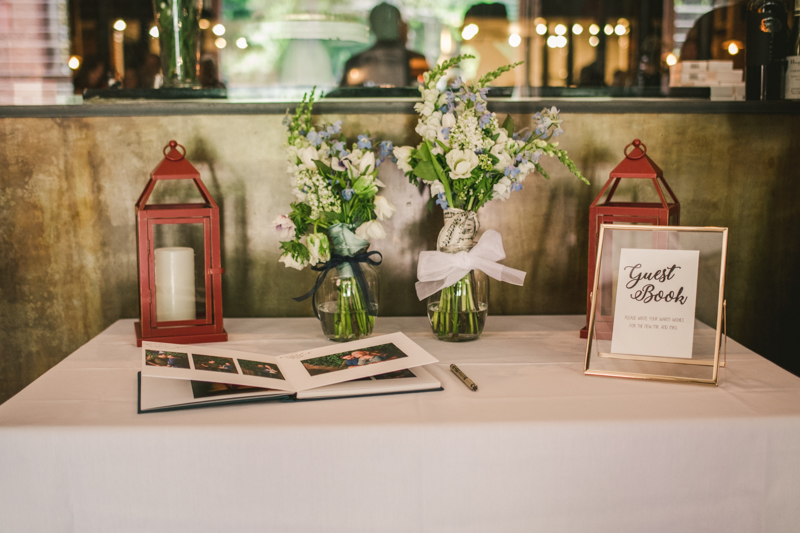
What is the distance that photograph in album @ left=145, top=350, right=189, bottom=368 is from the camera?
34.3 inches

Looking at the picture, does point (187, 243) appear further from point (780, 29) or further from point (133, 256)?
point (780, 29)

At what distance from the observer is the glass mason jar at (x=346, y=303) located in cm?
113

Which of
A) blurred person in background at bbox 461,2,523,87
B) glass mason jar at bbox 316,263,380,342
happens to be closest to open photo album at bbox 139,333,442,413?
glass mason jar at bbox 316,263,380,342

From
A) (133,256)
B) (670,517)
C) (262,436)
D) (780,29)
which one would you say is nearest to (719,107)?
(780,29)

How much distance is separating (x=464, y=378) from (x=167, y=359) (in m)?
0.45

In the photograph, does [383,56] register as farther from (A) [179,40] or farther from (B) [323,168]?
(B) [323,168]

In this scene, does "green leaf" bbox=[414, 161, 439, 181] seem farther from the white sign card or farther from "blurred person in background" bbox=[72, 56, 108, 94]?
"blurred person in background" bbox=[72, 56, 108, 94]

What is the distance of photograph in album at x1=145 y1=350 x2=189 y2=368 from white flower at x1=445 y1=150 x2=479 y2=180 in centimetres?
55

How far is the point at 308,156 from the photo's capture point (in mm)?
1069

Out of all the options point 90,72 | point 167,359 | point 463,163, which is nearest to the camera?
point 167,359

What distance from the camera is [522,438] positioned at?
2.52ft

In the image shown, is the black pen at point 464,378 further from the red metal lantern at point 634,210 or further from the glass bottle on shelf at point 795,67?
the glass bottle on shelf at point 795,67

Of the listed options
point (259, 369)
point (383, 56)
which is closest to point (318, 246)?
point (259, 369)

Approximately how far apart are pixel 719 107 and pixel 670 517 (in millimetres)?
1026
